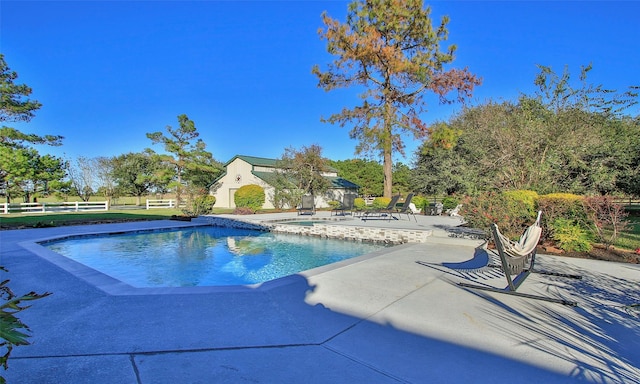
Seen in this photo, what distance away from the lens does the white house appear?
84.9ft

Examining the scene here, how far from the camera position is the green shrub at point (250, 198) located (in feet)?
74.6

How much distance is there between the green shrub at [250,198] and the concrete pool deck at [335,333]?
18075mm

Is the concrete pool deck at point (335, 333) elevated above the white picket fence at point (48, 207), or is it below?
below

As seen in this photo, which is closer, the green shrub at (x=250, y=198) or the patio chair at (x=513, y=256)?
the patio chair at (x=513, y=256)

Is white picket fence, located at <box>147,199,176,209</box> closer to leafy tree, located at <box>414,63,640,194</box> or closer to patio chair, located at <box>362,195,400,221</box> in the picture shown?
patio chair, located at <box>362,195,400,221</box>

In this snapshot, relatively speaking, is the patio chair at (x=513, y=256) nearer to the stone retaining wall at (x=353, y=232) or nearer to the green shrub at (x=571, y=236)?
the green shrub at (x=571, y=236)

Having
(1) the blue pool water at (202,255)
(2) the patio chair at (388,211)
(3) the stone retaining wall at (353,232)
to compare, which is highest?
(2) the patio chair at (388,211)

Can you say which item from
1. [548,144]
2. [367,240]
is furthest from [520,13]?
[367,240]

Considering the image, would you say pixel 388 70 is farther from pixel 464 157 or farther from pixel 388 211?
pixel 388 211

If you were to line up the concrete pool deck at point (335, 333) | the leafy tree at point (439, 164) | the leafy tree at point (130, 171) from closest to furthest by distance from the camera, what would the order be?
the concrete pool deck at point (335, 333) < the leafy tree at point (439, 164) < the leafy tree at point (130, 171)

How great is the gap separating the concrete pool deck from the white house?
→ 21258 mm

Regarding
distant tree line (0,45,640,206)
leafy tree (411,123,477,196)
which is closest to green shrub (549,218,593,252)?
distant tree line (0,45,640,206)

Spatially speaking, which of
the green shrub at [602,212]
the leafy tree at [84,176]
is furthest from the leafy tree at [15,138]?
the green shrub at [602,212]

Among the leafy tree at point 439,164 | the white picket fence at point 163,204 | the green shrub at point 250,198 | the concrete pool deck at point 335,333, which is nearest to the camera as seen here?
the concrete pool deck at point 335,333
